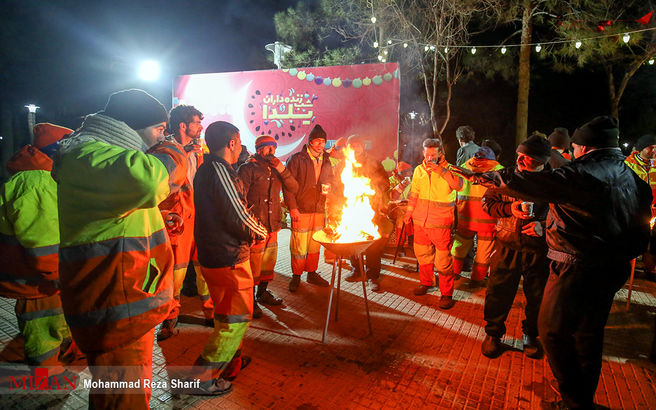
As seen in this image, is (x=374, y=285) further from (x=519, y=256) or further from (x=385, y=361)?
(x=519, y=256)

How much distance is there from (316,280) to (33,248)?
3922 mm

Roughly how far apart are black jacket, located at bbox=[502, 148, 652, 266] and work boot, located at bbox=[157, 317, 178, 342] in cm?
403

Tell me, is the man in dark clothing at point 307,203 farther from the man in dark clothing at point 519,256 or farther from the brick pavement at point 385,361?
the man in dark clothing at point 519,256

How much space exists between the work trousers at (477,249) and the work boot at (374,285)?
1.37 meters

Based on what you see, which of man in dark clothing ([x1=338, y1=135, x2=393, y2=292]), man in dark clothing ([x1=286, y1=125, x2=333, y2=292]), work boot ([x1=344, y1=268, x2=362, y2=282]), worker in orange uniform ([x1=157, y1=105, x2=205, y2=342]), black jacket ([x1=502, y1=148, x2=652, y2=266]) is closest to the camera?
black jacket ([x1=502, y1=148, x2=652, y2=266])

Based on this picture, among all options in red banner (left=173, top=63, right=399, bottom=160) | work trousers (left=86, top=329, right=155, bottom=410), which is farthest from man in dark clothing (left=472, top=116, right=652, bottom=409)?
red banner (left=173, top=63, right=399, bottom=160)

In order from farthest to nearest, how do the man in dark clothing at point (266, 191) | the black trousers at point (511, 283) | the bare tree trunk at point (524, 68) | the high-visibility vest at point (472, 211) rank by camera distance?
1. the bare tree trunk at point (524, 68)
2. the high-visibility vest at point (472, 211)
3. the man in dark clothing at point (266, 191)
4. the black trousers at point (511, 283)

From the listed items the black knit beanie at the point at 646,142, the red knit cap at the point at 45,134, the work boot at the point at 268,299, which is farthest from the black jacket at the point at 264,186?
the black knit beanie at the point at 646,142

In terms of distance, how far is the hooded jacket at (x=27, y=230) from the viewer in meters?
3.04

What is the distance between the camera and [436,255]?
208 inches

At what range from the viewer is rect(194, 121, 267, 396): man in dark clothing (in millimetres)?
3180

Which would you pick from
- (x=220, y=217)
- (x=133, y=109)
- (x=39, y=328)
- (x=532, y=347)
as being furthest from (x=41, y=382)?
(x=532, y=347)

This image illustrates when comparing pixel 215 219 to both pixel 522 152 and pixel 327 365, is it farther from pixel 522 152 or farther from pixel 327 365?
pixel 522 152

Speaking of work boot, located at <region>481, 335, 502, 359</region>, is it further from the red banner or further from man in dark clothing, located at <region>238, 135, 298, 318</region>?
the red banner
